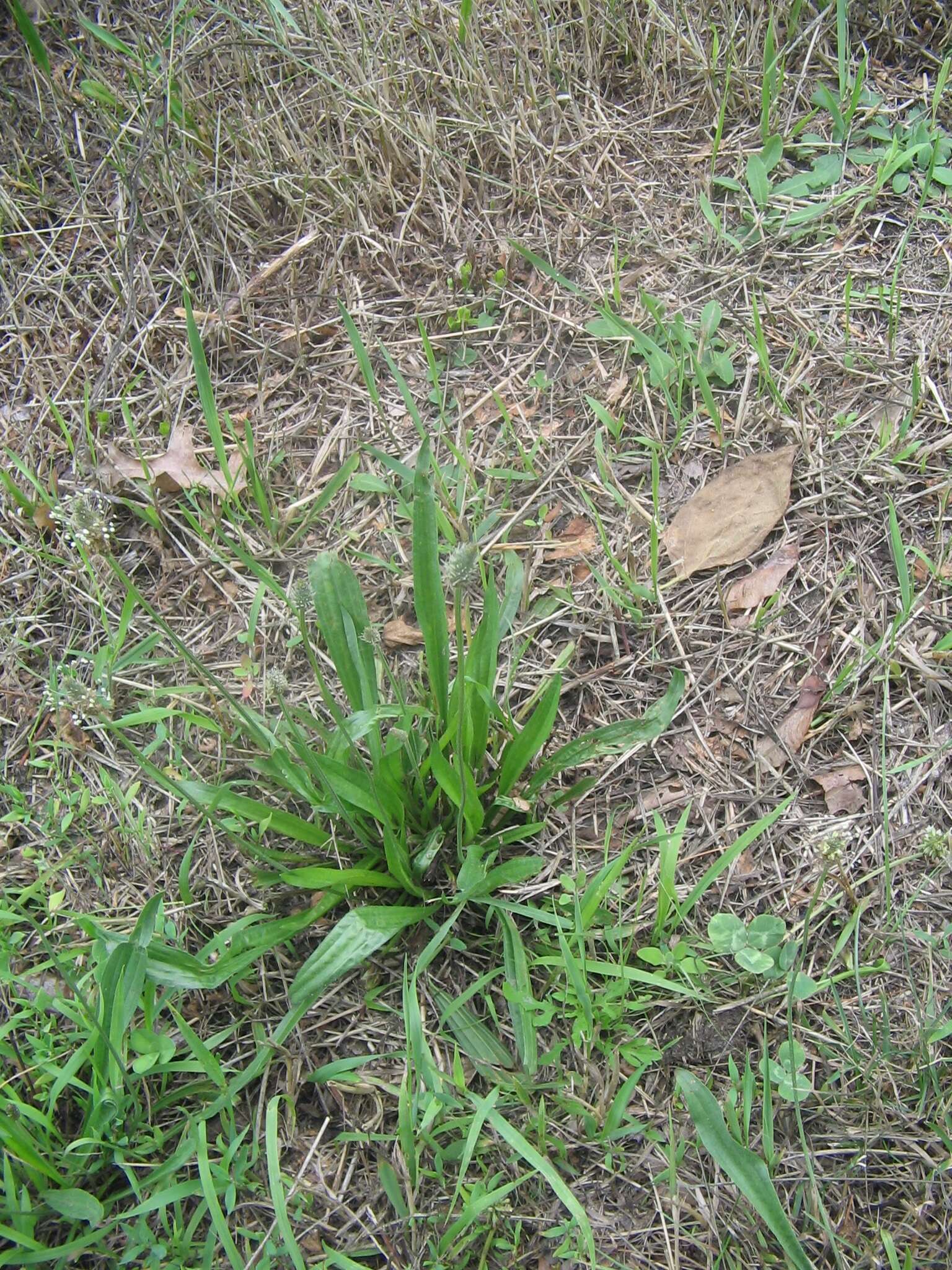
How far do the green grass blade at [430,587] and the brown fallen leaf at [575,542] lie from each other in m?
0.39

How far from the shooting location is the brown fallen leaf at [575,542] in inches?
77.6

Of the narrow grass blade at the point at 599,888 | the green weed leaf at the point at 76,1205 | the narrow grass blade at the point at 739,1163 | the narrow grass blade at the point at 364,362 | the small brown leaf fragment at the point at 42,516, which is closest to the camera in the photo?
the narrow grass blade at the point at 739,1163

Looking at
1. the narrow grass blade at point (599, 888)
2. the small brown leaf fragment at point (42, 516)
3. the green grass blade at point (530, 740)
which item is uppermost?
the small brown leaf fragment at point (42, 516)

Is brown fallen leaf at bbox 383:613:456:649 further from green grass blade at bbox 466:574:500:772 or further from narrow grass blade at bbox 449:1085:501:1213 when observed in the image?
narrow grass blade at bbox 449:1085:501:1213

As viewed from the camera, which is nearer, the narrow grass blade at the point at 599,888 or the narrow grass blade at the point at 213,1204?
the narrow grass blade at the point at 213,1204

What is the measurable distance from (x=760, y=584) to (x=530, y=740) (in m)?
0.63

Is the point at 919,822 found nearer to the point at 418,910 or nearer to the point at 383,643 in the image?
the point at 418,910

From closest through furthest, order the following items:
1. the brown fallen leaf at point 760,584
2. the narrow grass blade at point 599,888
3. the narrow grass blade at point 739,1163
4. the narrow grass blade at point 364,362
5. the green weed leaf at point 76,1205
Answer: the narrow grass blade at point 739,1163
the green weed leaf at point 76,1205
the narrow grass blade at point 599,888
the brown fallen leaf at point 760,584
the narrow grass blade at point 364,362

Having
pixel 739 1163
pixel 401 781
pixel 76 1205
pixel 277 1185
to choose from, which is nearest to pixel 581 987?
pixel 739 1163

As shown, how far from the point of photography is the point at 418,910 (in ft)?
5.18

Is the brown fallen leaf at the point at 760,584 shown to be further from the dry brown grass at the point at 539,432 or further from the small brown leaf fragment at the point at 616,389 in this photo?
the small brown leaf fragment at the point at 616,389

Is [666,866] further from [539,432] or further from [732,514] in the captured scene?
[539,432]

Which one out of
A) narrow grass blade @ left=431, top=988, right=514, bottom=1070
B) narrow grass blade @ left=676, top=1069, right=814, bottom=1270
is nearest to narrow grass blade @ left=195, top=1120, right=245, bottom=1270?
narrow grass blade @ left=431, top=988, right=514, bottom=1070

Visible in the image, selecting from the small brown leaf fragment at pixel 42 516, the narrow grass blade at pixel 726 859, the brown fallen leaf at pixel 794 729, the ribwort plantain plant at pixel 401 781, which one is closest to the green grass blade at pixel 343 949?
the ribwort plantain plant at pixel 401 781
